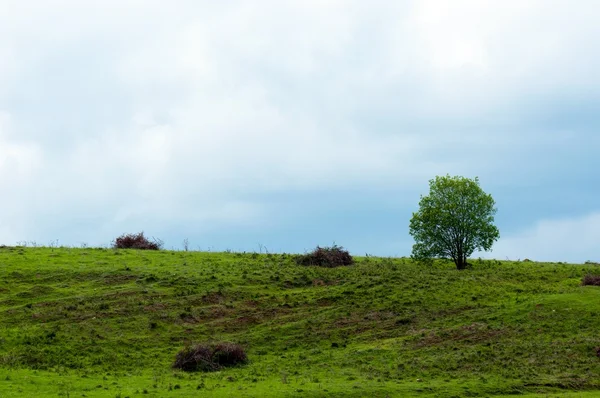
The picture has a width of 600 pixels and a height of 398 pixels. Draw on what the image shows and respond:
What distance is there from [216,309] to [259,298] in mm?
3460

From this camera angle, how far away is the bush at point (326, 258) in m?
58.6

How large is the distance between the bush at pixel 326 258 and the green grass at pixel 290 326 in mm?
1185

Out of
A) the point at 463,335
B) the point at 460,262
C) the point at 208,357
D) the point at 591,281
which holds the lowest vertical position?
the point at 208,357

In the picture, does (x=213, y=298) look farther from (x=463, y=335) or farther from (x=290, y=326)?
(x=463, y=335)

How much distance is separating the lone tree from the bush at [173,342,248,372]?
28037 mm

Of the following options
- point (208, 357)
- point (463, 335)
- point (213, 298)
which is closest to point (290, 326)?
point (213, 298)

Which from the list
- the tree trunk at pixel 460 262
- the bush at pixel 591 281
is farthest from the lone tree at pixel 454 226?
the bush at pixel 591 281

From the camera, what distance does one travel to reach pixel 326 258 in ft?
193

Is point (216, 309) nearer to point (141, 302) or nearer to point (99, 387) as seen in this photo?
point (141, 302)

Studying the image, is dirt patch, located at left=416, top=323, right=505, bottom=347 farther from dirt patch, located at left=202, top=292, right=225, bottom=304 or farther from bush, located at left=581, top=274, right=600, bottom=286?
dirt patch, located at left=202, top=292, right=225, bottom=304

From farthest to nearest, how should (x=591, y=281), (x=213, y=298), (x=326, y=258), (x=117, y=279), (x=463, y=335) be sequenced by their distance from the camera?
(x=326, y=258), (x=117, y=279), (x=591, y=281), (x=213, y=298), (x=463, y=335)

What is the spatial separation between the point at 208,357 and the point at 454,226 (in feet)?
101

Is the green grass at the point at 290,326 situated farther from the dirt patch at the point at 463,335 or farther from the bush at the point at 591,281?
the bush at the point at 591,281

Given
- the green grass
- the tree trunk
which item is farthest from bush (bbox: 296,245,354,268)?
the tree trunk
